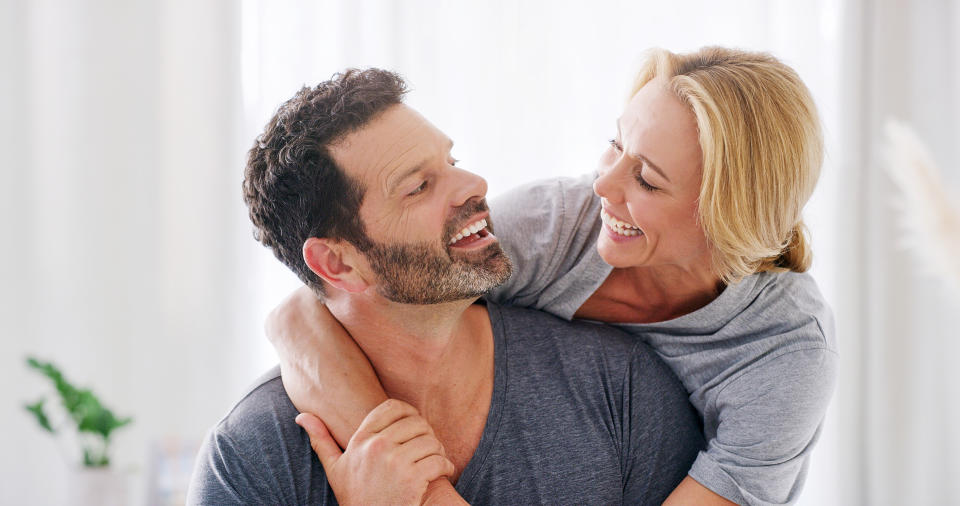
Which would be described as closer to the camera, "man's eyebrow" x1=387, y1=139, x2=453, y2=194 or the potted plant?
"man's eyebrow" x1=387, y1=139, x2=453, y2=194

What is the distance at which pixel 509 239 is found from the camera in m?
1.60

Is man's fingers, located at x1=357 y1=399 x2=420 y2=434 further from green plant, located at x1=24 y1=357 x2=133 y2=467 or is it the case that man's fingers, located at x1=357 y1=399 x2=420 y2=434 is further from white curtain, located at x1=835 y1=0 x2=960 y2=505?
white curtain, located at x1=835 y1=0 x2=960 y2=505

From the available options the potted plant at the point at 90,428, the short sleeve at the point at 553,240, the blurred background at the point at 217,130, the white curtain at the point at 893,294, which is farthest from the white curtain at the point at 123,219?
the white curtain at the point at 893,294

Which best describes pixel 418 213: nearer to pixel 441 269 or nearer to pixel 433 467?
pixel 441 269

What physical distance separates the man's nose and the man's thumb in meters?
0.43

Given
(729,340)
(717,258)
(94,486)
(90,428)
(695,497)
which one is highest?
(717,258)

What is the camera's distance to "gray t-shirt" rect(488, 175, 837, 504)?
1.43 metres

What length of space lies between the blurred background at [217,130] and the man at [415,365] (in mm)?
1325

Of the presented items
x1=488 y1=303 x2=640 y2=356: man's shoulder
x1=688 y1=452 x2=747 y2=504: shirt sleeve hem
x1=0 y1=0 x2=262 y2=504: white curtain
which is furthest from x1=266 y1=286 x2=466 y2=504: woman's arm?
x1=0 y1=0 x2=262 y2=504: white curtain

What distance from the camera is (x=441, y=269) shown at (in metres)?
1.40

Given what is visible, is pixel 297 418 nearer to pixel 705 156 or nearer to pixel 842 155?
pixel 705 156

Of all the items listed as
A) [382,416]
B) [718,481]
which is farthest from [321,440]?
[718,481]

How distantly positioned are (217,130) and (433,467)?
1.77m

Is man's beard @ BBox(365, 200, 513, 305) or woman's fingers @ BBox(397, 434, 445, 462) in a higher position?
man's beard @ BBox(365, 200, 513, 305)
